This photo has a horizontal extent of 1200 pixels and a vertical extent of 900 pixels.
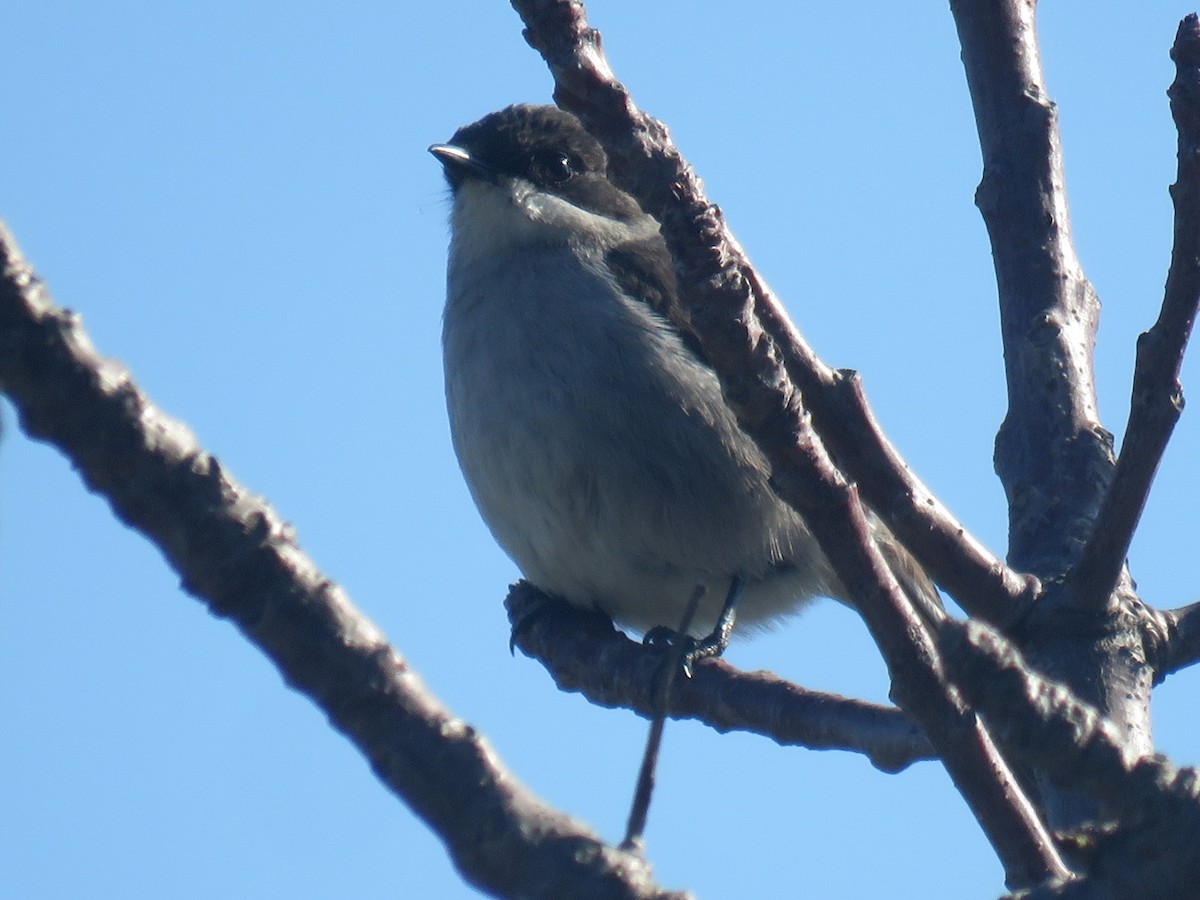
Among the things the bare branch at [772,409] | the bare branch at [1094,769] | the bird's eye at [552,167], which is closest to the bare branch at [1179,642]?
the bare branch at [772,409]

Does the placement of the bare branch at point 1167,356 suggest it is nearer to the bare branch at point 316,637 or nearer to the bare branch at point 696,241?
the bare branch at point 696,241

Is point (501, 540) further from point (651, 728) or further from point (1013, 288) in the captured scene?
point (651, 728)

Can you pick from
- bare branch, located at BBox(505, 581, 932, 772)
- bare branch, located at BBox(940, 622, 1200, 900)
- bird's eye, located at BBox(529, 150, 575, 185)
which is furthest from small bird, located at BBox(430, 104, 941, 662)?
bare branch, located at BBox(940, 622, 1200, 900)

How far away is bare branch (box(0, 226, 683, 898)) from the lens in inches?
74.4

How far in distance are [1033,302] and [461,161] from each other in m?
3.56

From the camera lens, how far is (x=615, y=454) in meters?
6.30

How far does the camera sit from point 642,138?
319 cm

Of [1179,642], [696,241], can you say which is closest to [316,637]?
[696,241]

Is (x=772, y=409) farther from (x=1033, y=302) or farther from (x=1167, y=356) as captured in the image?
(x=1033, y=302)

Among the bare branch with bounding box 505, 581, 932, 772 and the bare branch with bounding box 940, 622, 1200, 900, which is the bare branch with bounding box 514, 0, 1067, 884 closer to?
the bare branch with bounding box 505, 581, 932, 772

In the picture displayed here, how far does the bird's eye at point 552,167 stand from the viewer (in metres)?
8.05

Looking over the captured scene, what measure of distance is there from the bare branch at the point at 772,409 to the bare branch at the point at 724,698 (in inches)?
24.6

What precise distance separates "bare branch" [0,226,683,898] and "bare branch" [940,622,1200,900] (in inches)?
19.1

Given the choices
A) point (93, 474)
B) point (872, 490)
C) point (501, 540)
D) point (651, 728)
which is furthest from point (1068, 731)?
point (501, 540)
